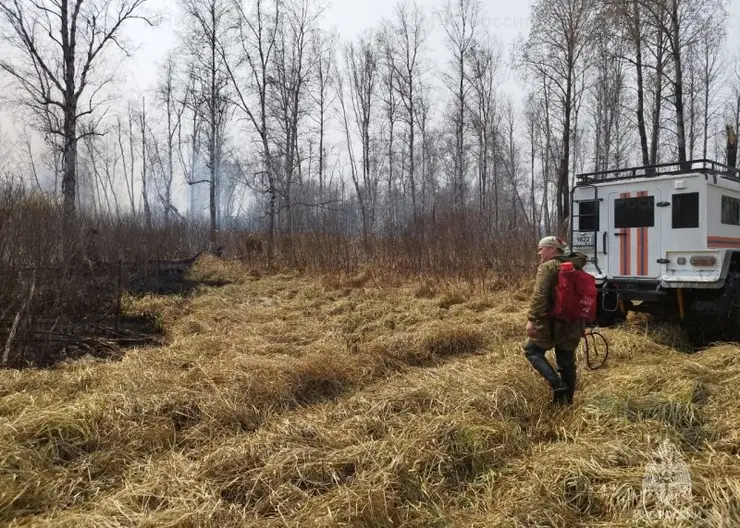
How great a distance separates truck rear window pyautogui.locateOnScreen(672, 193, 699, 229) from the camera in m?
6.36

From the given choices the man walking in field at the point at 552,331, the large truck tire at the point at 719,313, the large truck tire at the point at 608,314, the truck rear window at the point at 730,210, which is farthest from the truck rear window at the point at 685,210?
the man walking in field at the point at 552,331

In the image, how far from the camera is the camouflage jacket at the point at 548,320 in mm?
4145

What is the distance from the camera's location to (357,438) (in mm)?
3670

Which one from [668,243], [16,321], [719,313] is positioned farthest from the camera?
[668,243]

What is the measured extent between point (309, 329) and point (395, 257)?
22.2ft

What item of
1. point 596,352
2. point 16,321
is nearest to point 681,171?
point 596,352

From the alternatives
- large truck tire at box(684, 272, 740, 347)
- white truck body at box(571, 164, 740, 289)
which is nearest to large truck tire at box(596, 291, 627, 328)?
white truck body at box(571, 164, 740, 289)

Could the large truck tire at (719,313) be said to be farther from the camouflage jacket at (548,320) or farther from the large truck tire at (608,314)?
the camouflage jacket at (548,320)

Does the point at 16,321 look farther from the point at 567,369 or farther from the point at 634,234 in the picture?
the point at 634,234

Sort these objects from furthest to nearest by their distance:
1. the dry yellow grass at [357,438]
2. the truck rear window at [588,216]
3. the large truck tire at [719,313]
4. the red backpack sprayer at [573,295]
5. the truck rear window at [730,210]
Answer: the truck rear window at [588,216] < the truck rear window at [730,210] < the large truck tire at [719,313] < the red backpack sprayer at [573,295] < the dry yellow grass at [357,438]

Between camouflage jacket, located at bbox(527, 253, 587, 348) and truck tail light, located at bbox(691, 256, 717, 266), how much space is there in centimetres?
346

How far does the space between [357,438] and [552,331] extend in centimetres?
198

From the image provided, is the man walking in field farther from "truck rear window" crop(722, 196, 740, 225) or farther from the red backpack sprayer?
"truck rear window" crop(722, 196, 740, 225)

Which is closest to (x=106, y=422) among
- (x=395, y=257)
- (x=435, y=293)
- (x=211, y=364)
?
A: (x=211, y=364)
